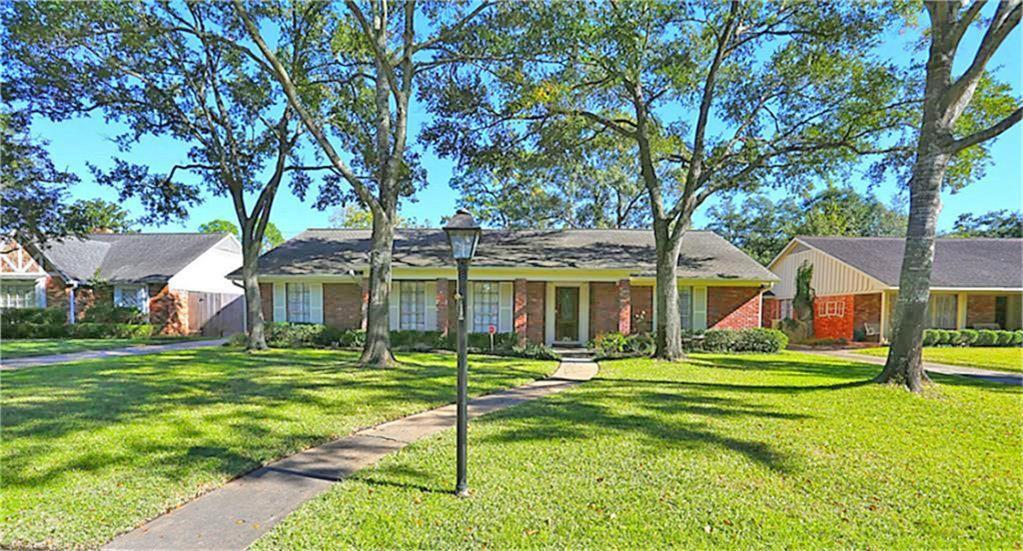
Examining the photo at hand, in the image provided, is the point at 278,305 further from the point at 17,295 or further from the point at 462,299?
the point at 462,299

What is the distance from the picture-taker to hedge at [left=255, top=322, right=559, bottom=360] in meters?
14.2

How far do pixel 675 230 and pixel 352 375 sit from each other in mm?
8894

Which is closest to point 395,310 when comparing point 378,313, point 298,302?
point 298,302

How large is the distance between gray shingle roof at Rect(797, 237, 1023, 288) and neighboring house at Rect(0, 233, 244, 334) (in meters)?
29.2

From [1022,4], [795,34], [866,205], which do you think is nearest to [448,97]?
[795,34]

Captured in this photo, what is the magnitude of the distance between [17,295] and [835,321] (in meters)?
37.2

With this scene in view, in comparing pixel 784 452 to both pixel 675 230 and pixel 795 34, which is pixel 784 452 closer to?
pixel 675 230

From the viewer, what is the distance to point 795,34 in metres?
11.2

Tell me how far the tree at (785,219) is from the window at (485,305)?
2653 centimetres

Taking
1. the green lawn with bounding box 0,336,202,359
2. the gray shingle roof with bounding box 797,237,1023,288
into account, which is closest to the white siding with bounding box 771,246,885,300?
the gray shingle roof with bounding box 797,237,1023,288

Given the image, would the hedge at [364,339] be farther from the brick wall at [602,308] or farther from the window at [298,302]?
the brick wall at [602,308]

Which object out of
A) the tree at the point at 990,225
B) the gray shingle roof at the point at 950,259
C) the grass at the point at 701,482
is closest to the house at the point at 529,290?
the gray shingle roof at the point at 950,259

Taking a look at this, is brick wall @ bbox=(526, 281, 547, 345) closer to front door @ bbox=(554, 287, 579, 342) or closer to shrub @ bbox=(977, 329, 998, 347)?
front door @ bbox=(554, 287, 579, 342)

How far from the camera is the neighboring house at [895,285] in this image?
59.7 feet
